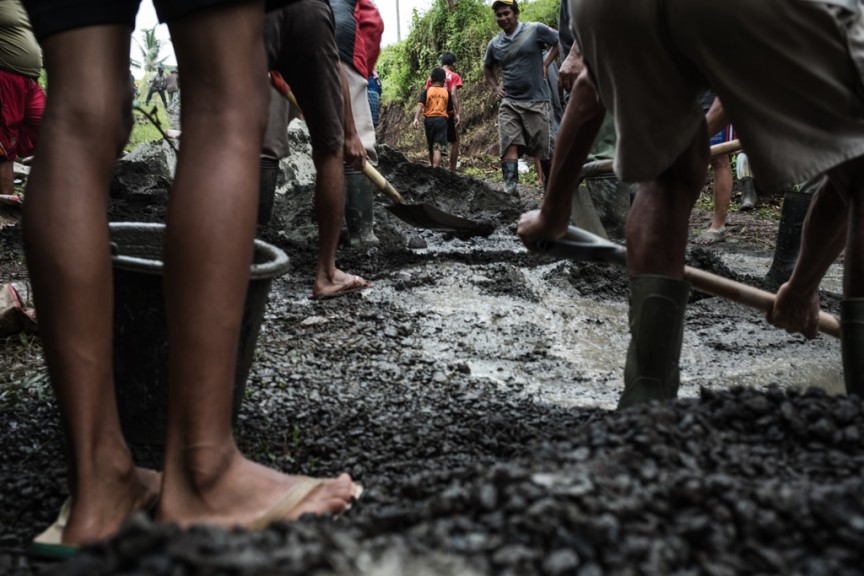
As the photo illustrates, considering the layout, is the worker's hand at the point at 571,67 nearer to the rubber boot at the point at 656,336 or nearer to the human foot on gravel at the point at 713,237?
the rubber boot at the point at 656,336

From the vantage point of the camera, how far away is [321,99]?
→ 361 centimetres

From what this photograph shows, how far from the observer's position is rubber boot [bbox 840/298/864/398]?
1807 millimetres

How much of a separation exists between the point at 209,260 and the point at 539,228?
Answer: 4.02 ft

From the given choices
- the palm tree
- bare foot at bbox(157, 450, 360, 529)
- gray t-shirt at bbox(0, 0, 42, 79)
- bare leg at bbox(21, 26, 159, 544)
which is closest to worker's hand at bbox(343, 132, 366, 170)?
gray t-shirt at bbox(0, 0, 42, 79)

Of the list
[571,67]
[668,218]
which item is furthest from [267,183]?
[668,218]

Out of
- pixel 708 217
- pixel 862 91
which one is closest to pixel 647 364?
pixel 862 91

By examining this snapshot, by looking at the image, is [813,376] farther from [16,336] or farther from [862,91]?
[16,336]

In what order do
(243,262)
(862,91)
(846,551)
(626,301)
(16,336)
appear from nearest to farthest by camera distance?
(846,551) < (243,262) < (862,91) < (16,336) < (626,301)

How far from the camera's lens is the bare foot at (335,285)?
3.85 metres

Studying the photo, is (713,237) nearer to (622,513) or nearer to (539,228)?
Answer: (539,228)

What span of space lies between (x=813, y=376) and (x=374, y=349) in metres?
1.63

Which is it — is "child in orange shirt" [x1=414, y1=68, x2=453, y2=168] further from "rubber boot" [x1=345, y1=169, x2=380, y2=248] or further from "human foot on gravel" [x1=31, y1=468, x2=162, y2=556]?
"human foot on gravel" [x1=31, y1=468, x2=162, y2=556]

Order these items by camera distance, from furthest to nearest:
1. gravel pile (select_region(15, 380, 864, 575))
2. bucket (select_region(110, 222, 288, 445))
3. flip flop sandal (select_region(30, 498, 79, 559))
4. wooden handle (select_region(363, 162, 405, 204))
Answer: wooden handle (select_region(363, 162, 405, 204)), bucket (select_region(110, 222, 288, 445)), flip flop sandal (select_region(30, 498, 79, 559)), gravel pile (select_region(15, 380, 864, 575))

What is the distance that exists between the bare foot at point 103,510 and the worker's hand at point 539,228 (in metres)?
1.32
